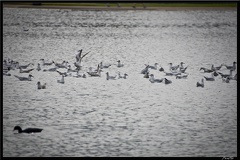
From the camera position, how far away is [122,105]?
890cm

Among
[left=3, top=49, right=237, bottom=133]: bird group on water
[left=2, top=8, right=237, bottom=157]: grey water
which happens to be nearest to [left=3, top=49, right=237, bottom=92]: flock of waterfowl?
[left=3, top=49, right=237, bottom=133]: bird group on water

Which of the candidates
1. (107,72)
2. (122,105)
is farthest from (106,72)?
(122,105)

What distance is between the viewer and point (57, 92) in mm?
9711

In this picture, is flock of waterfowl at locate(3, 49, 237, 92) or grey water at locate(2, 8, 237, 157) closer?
grey water at locate(2, 8, 237, 157)

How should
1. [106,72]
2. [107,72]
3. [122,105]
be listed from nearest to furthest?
[122,105] < [107,72] < [106,72]

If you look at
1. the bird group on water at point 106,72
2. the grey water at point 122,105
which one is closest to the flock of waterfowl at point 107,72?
the bird group on water at point 106,72

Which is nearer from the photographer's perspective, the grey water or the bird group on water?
the grey water

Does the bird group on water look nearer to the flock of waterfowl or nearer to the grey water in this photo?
the flock of waterfowl

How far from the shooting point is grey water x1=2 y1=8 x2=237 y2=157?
6.82m

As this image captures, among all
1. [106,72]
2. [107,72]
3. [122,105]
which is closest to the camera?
[122,105]

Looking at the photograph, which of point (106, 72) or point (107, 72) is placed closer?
point (107, 72)

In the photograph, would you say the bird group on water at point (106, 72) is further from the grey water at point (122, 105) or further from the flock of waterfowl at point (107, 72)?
the grey water at point (122, 105)

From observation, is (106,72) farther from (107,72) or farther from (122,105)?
(122,105)

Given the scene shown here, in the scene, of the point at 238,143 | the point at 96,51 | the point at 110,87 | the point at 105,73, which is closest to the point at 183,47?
the point at 96,51
